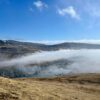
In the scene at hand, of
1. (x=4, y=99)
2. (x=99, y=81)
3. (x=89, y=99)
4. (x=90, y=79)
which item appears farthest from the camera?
(x=90, y=79)

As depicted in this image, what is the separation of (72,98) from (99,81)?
2351 cm

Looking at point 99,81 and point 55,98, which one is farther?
point 99,81

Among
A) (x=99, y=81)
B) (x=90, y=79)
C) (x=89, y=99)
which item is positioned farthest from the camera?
(x=90, y=79)

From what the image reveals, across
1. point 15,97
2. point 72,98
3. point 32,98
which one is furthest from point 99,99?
point 15,97

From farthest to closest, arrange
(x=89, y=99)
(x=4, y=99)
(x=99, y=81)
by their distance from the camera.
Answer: (x=99, y=81) → (x=89, y=99) → (x=4, y=99)

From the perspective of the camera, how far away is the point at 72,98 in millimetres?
25109

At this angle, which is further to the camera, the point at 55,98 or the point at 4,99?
the point at 55,98

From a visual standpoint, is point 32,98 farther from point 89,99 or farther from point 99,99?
point 99,99

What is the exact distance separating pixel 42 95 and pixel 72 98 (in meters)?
3.58

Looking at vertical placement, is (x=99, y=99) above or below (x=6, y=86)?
below

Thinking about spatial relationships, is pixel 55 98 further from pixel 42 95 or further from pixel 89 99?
pixel 89 99

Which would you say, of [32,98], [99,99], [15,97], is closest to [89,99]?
[99,99]

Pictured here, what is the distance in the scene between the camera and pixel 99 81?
47250 millimetres

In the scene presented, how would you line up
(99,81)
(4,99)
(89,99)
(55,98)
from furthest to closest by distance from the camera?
1. (99,81)
2. (89,99)
3. (55,98)
4. (4,99)
